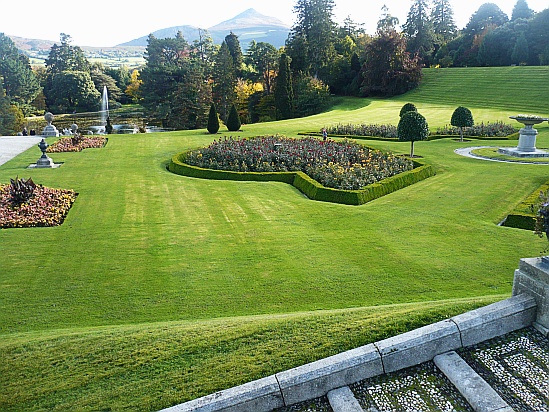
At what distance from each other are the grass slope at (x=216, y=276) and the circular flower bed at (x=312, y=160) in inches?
49.3

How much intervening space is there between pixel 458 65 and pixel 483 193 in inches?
2140

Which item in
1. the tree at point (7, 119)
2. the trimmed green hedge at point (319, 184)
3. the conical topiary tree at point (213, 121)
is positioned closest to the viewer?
the trimmed green hedge at point (319, 184)

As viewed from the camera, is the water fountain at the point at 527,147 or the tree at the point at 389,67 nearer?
the water fountain at the point at 527,147

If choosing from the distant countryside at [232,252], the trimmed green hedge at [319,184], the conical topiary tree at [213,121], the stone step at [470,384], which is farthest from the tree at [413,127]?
the conical topiary tree at [213,121]

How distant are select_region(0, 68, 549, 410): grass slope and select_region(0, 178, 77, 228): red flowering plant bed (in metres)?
0.40

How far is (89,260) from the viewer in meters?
8.63

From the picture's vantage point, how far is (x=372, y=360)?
4.29 m

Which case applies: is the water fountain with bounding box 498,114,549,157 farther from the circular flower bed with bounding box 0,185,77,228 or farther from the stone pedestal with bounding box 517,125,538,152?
the circular flower bed with bounding box 0,185,77,228

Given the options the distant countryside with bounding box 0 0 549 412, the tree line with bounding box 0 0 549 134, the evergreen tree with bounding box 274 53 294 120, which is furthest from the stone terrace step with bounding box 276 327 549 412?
the evergreen tree with bounding box 274 53 294 120

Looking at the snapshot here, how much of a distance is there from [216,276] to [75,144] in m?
20.9

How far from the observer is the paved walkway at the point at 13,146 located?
22741 mm

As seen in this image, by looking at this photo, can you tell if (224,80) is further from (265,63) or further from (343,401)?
(343,401)

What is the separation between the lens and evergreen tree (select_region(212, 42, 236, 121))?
167 ft

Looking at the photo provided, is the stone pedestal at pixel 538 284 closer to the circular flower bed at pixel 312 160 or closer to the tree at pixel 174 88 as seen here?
the circular flower bed at pixel 312 160
